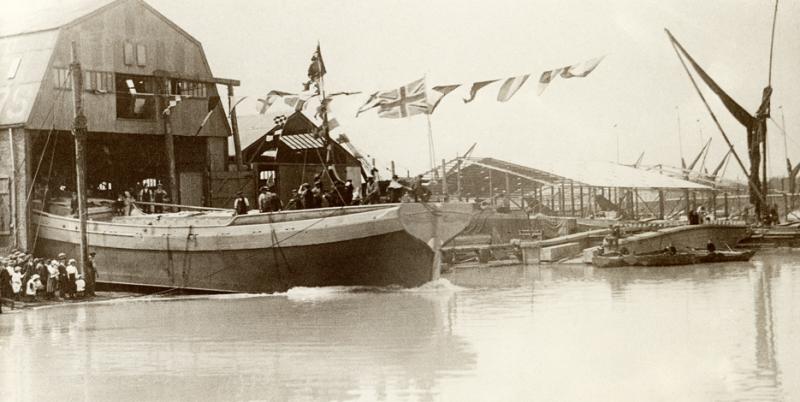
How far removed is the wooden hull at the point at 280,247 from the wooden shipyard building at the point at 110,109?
203 centimetres

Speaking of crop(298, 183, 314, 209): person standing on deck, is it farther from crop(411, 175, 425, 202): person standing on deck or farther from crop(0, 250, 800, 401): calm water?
crop(411, 175, 425, 202): person standing on deck

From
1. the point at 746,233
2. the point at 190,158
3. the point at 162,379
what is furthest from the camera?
the point at 746,233

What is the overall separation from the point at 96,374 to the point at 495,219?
2551 cm

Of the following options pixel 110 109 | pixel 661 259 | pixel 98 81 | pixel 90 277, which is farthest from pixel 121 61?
pixel 661 259

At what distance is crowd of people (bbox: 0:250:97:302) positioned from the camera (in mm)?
20453

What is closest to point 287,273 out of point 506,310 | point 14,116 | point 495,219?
point 506,310

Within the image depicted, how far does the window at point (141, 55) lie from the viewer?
24.9 metres

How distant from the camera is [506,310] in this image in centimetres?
1827

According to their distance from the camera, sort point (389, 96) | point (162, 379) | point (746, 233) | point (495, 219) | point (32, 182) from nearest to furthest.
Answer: point (162, 379) < point (389, 96) < point (32, 182) < point (746, 233) < point (495, 219)

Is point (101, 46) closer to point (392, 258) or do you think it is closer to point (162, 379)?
point (392, 258)

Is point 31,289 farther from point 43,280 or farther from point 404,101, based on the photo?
point 404,101

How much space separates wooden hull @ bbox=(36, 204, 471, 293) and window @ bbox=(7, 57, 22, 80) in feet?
12.3

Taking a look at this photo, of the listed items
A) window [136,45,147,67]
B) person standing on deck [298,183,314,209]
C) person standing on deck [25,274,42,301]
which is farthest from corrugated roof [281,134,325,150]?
person standing on deck [25,274,42,301]

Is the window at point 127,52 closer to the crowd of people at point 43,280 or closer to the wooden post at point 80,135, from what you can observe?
the wooden post at point 80,135
